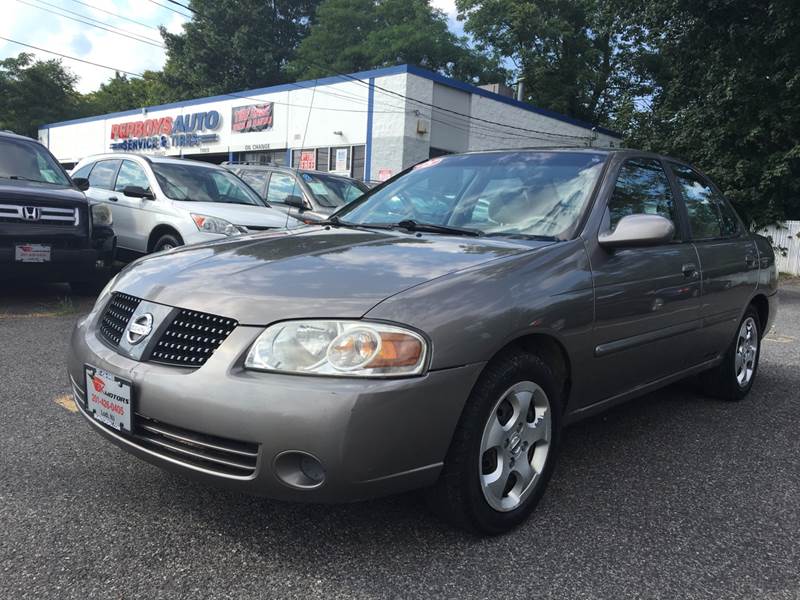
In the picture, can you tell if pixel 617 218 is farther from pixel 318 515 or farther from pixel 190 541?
Result: pixel 190 541

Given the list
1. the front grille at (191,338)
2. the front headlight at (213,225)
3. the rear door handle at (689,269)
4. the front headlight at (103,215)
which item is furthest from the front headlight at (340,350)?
the front headlight at (103,215)

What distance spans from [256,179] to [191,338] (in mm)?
8246

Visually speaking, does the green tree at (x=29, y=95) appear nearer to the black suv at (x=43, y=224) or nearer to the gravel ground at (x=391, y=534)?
the black suv at (x=43, y=224)

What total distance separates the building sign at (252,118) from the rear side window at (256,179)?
16330 mm

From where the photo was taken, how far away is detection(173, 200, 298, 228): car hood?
283 inches

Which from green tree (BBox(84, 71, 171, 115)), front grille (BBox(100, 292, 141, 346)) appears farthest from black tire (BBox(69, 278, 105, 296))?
green tree (BBox(84, 71, 171, 115))

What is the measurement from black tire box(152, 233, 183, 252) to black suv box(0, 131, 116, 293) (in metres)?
0.52

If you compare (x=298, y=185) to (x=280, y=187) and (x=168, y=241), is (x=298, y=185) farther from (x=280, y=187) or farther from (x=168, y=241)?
(x=168, y=241)

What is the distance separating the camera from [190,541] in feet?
7.49

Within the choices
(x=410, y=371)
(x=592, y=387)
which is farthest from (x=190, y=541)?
(x=592, y=387)

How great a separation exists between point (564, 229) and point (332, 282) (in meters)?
1.20

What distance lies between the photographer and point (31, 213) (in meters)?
6.08

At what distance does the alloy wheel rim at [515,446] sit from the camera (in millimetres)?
2344

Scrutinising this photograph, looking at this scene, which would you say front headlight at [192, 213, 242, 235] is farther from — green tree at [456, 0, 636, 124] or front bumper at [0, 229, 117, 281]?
green tree at [456, 0, 636, 124]
